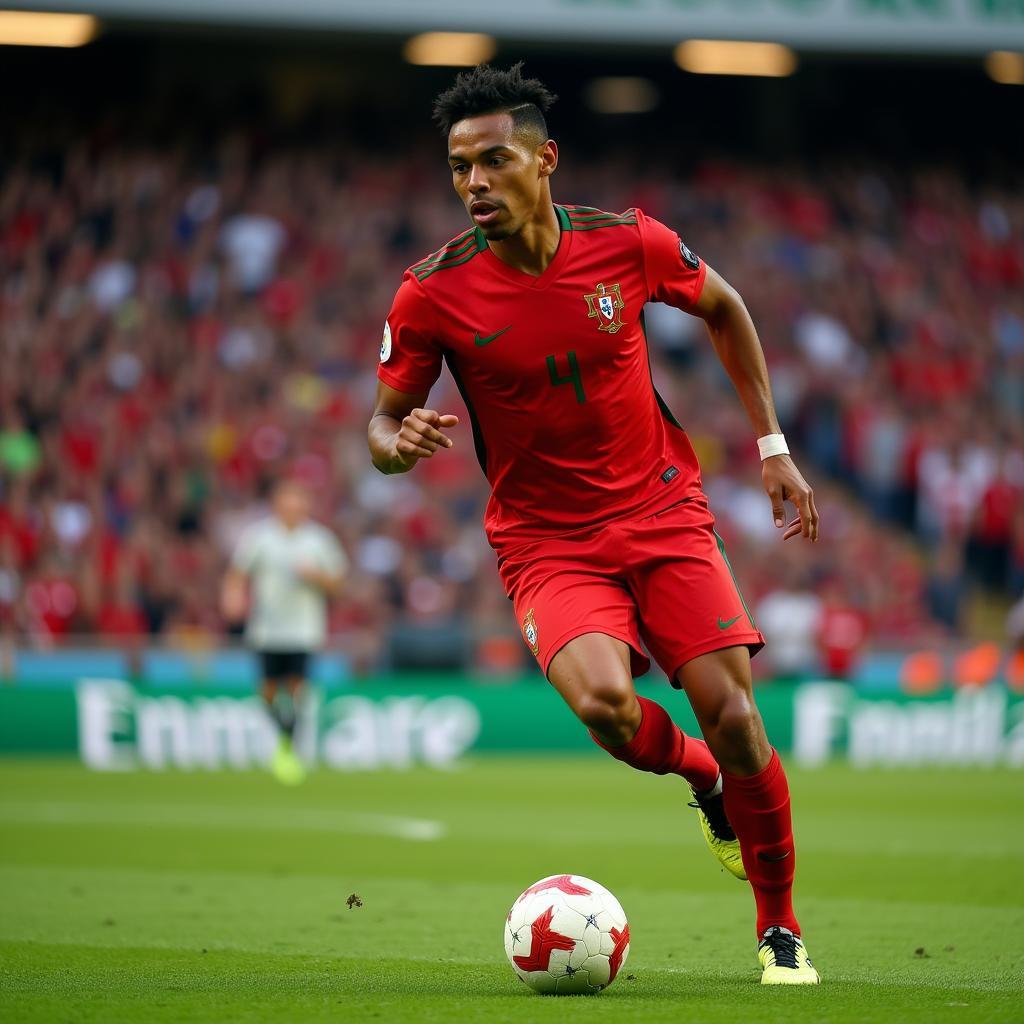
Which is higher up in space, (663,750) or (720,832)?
(663,750)

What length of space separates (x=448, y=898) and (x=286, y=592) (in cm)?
766

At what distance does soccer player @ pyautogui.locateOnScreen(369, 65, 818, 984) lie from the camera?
18.7ft

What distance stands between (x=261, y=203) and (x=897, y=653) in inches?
453

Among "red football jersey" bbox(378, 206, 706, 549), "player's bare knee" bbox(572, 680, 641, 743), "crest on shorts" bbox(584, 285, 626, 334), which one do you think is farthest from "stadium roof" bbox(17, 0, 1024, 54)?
"player's bare knee" bbox(572, 680, 641, 743)

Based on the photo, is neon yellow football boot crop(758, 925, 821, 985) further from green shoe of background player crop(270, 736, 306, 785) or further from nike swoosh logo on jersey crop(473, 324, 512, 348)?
green shoe of background player crop(270, 736, 306, 785)

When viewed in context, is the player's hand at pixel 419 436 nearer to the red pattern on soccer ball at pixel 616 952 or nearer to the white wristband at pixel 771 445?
the white wristband at pixel 771 445

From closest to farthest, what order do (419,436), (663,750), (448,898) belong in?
(419,436) < (663,750) < (448,898)

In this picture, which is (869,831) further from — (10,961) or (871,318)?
(871,318)

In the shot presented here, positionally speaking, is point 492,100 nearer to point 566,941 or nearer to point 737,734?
point 737,734

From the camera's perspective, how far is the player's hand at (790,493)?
18.9ft

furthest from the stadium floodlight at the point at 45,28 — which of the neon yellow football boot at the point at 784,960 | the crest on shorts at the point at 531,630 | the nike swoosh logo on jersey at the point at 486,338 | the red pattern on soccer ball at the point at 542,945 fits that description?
the neon yellow football boot at the point at 784,960

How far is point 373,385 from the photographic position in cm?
2241

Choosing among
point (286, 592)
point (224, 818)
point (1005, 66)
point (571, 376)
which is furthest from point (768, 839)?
point (1005, 66)

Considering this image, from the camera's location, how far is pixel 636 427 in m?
6.00
